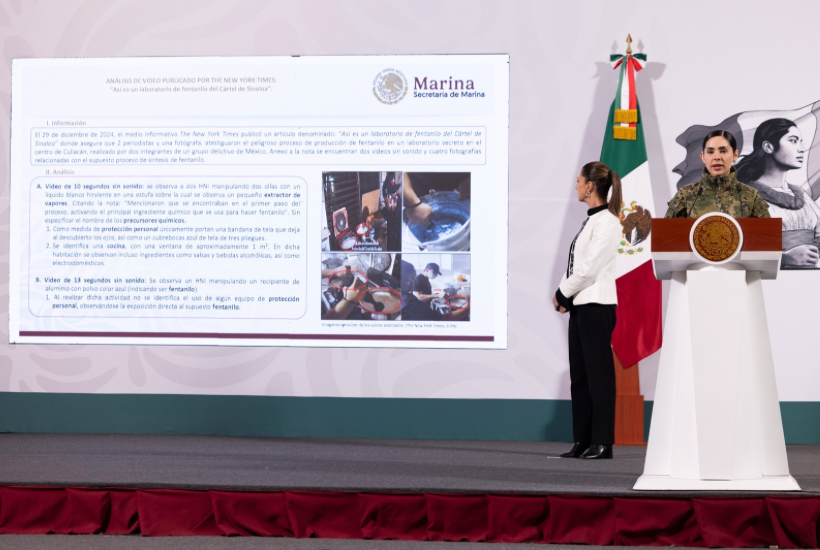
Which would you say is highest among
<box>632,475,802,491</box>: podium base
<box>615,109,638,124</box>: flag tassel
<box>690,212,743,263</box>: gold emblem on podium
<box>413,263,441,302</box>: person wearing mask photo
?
<box>615,109,638,124</box>: flag tassel

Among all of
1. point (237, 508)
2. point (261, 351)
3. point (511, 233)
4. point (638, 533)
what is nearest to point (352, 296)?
point (261, 351)

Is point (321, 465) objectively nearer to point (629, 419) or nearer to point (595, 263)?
point (595, 263)

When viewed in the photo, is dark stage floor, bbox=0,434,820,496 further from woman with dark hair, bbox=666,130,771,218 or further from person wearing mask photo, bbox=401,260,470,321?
woman with dark hair, bbox=666,130,771,218

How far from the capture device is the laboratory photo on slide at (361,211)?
4.69m

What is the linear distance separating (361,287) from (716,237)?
236 centimetres

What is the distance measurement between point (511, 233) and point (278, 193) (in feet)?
4.46

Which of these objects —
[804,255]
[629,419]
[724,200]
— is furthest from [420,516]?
[804,255]

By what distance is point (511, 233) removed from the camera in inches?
183

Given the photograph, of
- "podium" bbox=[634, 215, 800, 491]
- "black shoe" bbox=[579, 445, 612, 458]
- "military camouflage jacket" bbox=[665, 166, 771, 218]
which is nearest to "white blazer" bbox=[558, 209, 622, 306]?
"black shoe" bbox=[579, 445, 612, 458]

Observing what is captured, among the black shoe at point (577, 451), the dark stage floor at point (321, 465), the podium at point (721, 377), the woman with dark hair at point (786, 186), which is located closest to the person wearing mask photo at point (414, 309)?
the dark stage floor at point (321, 465)

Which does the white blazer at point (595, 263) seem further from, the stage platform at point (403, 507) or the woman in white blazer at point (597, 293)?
the stage platform at point (403, 507)

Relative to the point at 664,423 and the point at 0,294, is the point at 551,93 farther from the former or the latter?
the point at 0,294

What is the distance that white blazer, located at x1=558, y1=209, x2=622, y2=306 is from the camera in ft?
12.1

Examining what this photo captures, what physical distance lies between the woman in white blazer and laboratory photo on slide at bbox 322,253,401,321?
3.86 feet
